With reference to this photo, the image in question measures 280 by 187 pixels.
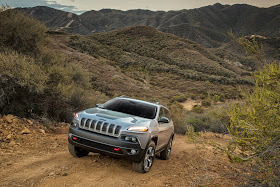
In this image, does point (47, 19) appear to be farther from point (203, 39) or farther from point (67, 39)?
point (67, 39)

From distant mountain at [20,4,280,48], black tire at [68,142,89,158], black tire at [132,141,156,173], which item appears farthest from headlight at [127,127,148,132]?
distant mountain at [20,4,280,48]

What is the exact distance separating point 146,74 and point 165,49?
1916cm

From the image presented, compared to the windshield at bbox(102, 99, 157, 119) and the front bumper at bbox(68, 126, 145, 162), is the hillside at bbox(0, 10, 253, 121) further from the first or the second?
the front bumper at bbox(68, 126, 145, 162)

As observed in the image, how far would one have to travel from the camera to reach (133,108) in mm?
6152

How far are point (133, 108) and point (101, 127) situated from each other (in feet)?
5.02

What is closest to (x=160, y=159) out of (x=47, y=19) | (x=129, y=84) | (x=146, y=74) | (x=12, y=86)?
(x=12, y=86)

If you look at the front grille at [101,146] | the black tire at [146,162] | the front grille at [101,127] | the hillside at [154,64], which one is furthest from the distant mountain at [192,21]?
the front grille at [101,146]

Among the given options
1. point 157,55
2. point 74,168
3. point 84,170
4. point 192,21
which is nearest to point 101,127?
point 84,170

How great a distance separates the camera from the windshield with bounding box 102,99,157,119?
5964mm

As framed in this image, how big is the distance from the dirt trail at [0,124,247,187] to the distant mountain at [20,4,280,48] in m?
105

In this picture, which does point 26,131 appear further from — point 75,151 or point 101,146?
point 101,146

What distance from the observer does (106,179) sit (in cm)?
471

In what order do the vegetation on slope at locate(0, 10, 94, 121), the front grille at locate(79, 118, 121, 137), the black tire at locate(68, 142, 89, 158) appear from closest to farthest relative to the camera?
the front grille at locate(79, 118, 121, 137), the black tire at locate(68, 142, 89, 158), the vegetation on slope at locate(0, 10, 94, 121)

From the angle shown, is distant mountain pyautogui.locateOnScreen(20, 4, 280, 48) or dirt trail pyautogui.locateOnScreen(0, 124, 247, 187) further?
distant mountain pyautogui.locateOnScreen(20, 4, 280, 48)
